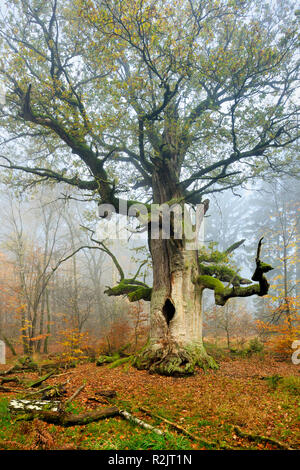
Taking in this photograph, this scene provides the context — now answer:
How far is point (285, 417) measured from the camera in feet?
13.0

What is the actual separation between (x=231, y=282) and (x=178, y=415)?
4.10m

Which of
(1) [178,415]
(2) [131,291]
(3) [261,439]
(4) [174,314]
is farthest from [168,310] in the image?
(3) [261,439]

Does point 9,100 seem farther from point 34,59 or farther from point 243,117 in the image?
point 243,117

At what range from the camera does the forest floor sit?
3.16 m

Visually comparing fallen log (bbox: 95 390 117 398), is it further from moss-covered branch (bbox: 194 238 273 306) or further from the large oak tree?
moss-covered branch (bbox: 194 238 273 306)

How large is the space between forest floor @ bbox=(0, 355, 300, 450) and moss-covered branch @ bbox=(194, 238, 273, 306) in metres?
2.09

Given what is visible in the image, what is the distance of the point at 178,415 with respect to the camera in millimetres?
4133

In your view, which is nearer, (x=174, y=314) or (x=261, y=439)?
(x=261, y=439)

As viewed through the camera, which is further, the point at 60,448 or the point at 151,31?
the point at 151,31

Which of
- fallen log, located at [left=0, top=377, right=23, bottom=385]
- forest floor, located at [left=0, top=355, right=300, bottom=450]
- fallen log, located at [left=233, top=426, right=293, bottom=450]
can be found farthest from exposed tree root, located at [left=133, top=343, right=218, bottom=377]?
fallen log, located at [left=233, top=426, right=293, bottom=450]

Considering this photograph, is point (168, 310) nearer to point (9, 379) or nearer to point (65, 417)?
point (65, 417)

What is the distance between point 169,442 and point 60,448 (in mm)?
1356

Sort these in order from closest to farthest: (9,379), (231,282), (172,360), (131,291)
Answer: (9,379)
(172,360)
(231,282)
(131,291)

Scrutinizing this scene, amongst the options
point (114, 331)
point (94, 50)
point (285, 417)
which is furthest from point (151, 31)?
point (114, 331)
